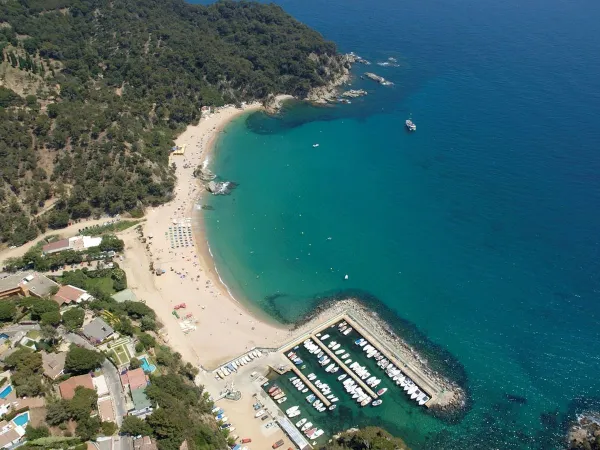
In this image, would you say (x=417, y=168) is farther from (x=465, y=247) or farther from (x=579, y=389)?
(x=579, y=389)

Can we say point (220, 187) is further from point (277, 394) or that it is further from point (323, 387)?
point (323, 387)

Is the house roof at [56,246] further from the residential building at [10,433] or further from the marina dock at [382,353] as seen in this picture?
the marina dock at [382,353]

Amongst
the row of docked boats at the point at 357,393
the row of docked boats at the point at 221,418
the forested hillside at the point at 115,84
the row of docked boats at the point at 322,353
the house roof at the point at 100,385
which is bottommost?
the row of docked boats at the point at 221,418

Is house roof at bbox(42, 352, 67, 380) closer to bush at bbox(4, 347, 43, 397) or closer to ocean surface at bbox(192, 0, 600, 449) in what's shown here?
bush at bbox(4, 347, 43, 397)

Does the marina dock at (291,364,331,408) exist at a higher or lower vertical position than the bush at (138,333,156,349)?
lower

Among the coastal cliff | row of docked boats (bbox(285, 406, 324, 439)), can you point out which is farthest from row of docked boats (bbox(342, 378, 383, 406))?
the coastal cliff

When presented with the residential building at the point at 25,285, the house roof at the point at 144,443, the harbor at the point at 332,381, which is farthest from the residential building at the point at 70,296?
the house roof at the point at 144,443
